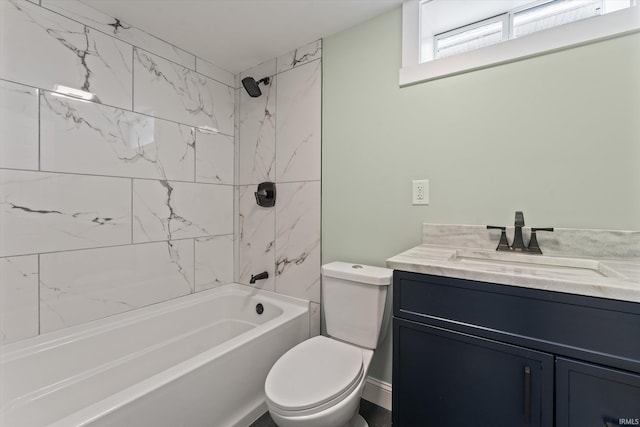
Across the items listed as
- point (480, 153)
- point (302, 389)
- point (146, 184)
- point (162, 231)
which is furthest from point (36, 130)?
point (480, 153)

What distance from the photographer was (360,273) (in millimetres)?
1382

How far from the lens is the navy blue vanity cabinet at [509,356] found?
0.71m

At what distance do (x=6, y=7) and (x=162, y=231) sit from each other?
1.28 m

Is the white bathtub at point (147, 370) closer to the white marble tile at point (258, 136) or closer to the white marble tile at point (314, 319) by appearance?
the white marble tile at point (314, 319)

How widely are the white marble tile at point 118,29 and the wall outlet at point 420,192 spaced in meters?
1.84

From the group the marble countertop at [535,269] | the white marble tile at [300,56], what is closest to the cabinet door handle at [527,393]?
the marble countertop at [535,269]

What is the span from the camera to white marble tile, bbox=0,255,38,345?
1.22 metres

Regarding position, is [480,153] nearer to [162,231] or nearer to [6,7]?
[162,231]

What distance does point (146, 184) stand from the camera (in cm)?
171

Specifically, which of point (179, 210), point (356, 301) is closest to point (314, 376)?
point (356, 301)

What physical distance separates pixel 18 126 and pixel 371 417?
234 cm

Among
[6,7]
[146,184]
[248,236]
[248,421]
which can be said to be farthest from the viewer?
[248,236]

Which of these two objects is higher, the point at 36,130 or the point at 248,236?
the point at 36,130

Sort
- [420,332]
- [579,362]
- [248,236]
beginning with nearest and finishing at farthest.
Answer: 1. [579,362]
2. [420,332]
3. [248,236]
